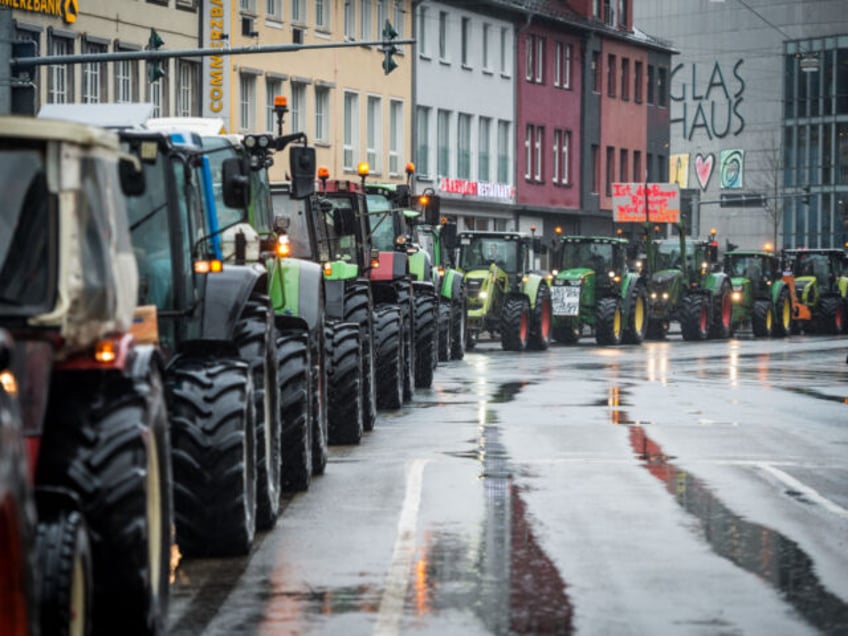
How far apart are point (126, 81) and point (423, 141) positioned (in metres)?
19.3

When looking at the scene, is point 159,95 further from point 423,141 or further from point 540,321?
point 423,141

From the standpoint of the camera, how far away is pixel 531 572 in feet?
38.0

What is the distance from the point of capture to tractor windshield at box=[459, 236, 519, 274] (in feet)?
152

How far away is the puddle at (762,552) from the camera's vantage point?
10.4 meters

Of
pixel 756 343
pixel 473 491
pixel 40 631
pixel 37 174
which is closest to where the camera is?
pixel 40 631

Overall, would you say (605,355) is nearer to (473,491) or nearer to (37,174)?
(473,491)

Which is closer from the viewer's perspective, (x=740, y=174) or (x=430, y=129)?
(x=430, y=129)

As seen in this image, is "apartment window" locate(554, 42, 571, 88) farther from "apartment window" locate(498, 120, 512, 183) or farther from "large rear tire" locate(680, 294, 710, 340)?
"large rear tire" locate(680, 294, 710, 340)

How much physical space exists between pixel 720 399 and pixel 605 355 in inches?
605

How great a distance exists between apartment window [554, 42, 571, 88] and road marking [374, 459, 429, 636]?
210ft

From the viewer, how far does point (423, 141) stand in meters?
69.4

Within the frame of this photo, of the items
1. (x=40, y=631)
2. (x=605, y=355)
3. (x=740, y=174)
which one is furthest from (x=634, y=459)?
(x=740, y=174)

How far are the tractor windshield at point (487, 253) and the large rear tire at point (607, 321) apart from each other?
413 centimetres

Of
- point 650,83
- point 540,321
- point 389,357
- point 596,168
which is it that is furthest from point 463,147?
point 389,357
